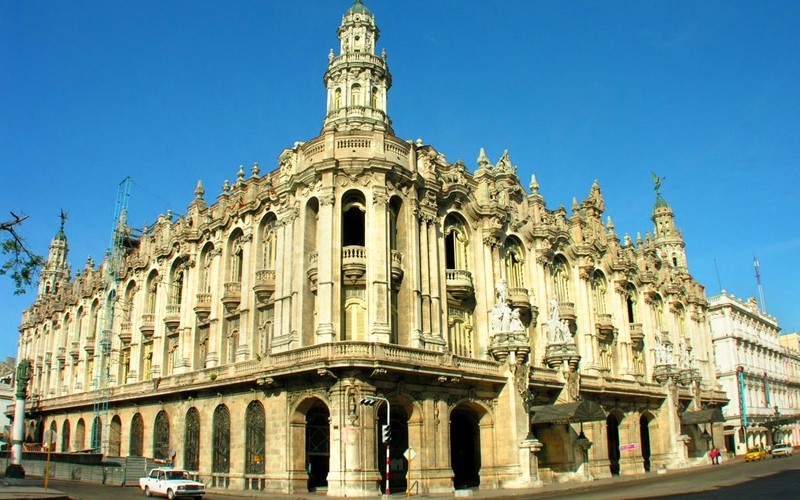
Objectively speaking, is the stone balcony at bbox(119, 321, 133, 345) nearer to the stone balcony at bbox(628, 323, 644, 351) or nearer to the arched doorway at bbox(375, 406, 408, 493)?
the arched doorway at bbox(375, 406, 408, 493)

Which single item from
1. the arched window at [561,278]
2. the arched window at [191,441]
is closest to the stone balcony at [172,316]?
the arched window at [191,441]

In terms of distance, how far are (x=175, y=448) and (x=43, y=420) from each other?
28.6 m

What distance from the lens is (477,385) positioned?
37812 millimetres

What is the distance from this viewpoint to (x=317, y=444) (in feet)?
122

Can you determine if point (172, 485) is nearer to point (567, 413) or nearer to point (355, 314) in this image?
point (355, 314)

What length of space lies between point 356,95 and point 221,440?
2551 cm

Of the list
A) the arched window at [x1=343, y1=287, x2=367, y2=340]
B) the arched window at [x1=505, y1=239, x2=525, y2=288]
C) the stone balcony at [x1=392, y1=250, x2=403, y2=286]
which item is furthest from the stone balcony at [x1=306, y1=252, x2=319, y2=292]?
the arched window at [x1=505, y1=239, x2=525, y2=288]

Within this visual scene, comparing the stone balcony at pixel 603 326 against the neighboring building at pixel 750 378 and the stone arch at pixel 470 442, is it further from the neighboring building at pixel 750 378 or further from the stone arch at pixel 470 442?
the neighboring building at pixel 750 378

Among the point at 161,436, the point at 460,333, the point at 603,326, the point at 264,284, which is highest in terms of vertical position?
the point at 264,284

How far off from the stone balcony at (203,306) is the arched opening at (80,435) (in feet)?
59.7

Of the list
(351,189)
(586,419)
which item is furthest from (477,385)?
(351,189)

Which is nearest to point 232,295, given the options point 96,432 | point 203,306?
point 203,306

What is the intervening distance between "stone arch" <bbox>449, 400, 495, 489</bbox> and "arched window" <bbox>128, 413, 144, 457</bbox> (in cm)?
2176

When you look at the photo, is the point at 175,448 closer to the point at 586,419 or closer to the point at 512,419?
the point at 512,419
